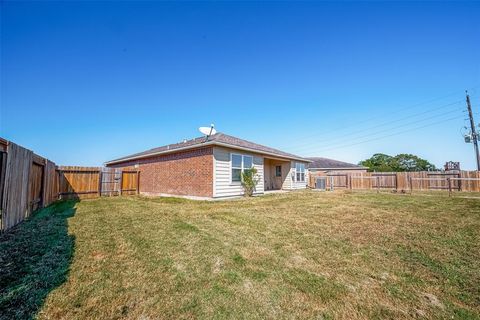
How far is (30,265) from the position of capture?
2965 mm

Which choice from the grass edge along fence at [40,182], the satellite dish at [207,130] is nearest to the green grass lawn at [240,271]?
the grass edge along fence at [40,182]

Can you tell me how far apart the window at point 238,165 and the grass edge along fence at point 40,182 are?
325 inches

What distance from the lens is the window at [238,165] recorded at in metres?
11.9

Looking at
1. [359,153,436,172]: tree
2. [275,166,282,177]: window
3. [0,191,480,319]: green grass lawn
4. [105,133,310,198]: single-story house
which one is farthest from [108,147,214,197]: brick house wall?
[359,153,436,172]: tree

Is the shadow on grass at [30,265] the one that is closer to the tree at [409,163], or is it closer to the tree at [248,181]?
the tree at [248,181]

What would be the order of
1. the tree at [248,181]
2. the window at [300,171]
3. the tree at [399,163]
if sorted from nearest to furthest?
the tree at [248,181] < the window at [300,171] < the tree at [399,163]

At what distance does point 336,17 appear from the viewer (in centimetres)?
902

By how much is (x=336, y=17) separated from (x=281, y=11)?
2.46 meters

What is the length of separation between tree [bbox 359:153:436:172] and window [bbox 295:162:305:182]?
91.1 ft

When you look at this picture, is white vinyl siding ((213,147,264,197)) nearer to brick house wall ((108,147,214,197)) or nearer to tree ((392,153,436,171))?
brick house wall ((108,147,214,197))

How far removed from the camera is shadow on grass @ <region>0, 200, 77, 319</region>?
6.81 feet

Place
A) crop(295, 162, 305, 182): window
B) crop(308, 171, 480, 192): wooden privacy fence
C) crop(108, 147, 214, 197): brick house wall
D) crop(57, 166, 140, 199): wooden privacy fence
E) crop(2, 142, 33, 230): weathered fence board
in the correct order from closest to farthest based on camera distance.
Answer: crop(2, 142, 33, 230): weathered fence board, crop(108, 147, 214, 197): brick house wall, crop(57, 166, 140, 199): wooden privacy fence, crop(308, 171, 480, 192): wooden privacy fence, crop(295, 162, 305, 182): window

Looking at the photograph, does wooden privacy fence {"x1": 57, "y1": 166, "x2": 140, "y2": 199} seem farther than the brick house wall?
Yes

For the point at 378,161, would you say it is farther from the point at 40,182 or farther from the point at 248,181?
the point at 40,182
